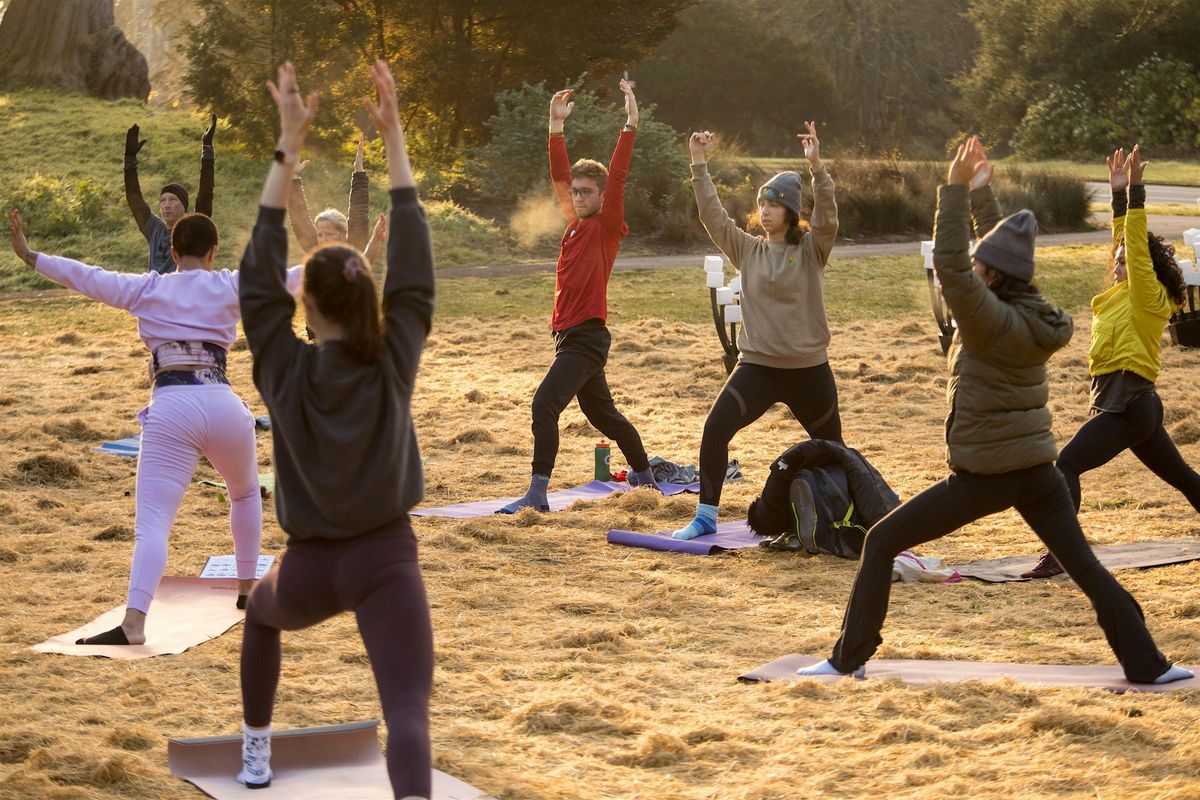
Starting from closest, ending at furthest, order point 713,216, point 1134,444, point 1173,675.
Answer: point 1173,675 < point 1134,444 < point 713,216

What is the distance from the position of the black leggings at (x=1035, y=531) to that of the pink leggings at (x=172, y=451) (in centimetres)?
265

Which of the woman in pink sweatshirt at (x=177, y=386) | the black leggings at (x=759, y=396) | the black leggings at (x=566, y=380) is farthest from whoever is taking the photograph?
the black leggings at (x=566, y=380)

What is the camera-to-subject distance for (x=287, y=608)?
3.90m

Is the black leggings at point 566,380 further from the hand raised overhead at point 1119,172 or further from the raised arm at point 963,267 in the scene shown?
the raised arm at point 963,267

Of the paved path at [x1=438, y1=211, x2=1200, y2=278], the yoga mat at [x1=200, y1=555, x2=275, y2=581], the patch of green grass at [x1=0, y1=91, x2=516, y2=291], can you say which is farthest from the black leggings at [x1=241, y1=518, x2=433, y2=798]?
the paved path at [x1=438, y1=211, x2=1200, y2=278]

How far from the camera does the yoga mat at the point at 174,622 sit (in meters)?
6.23

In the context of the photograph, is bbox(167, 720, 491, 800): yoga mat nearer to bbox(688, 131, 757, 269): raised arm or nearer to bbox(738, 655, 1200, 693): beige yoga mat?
bbox(738, 655, 1200, 693): beige yoga mat

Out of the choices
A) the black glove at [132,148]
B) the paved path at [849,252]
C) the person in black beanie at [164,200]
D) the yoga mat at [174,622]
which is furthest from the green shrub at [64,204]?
the yoga mat at [174,622]

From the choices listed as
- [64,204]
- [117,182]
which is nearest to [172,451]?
[64,204]

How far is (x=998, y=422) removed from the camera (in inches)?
206

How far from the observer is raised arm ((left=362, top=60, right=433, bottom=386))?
3895 mm

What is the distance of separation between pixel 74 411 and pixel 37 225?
12.8 m

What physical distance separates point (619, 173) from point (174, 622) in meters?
3.58

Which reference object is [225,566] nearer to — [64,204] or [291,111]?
[291,111]
